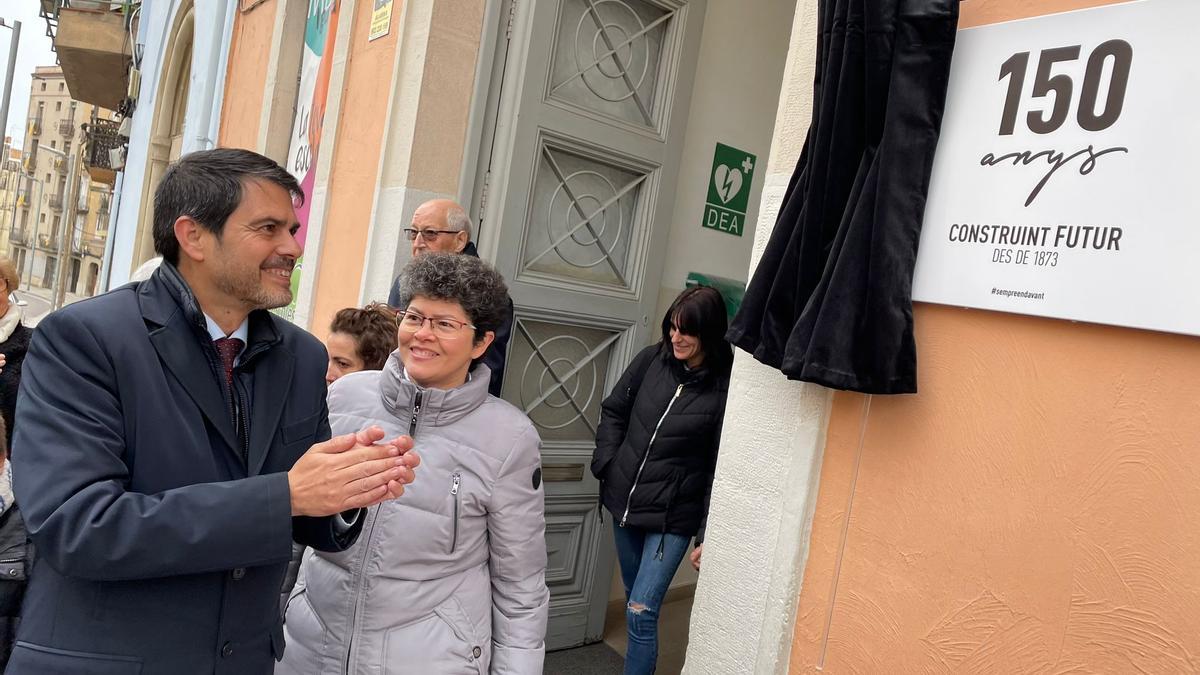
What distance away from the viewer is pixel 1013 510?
5.87ft

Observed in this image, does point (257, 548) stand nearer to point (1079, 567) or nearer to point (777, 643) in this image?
point (777, 643)

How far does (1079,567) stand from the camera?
167 centimetres

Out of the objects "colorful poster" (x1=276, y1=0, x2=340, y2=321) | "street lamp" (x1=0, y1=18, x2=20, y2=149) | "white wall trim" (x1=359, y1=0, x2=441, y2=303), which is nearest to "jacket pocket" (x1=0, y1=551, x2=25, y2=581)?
"white wall trim" (x1=359, y1=0, x2=441, y2=303)

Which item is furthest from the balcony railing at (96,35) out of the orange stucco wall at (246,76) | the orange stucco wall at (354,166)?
the orange stucco wall at (354,166)

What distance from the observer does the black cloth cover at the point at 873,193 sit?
1961 mm

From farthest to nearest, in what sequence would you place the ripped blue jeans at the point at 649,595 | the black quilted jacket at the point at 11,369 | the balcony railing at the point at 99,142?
the balcony railing at the point at 99,142 < the black quilted jacket at the point at 11,369 < the ripped blue jeans at the point at 649,595

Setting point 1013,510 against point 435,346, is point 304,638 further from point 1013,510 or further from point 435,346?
point 1013,510

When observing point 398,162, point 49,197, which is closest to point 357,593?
point 398,162

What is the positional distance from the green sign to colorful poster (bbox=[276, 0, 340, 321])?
255 cm

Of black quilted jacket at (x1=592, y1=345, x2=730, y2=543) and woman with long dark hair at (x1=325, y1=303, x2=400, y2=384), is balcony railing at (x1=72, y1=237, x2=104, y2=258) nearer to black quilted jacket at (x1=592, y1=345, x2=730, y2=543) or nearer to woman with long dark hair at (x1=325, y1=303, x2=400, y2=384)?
woman with long dark hair at (x1=325, y1=303, x2=400, y2=384)

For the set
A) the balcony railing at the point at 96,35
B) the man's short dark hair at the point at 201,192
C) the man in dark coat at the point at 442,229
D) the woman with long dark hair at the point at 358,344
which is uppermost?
the balcony railing at the point at 96,35

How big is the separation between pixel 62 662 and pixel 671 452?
2.35 m

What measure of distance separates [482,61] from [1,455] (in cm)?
269

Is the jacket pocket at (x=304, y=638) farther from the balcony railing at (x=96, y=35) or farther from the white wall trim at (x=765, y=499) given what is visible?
A: the balcony railing at (x=96, y=35)
